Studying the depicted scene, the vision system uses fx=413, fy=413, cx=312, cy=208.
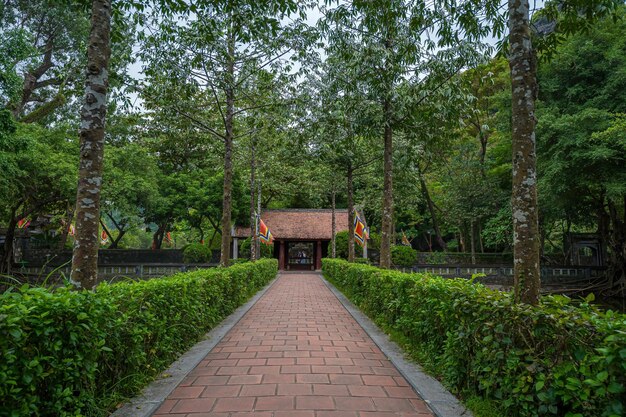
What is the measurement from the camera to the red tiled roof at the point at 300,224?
2762 cm

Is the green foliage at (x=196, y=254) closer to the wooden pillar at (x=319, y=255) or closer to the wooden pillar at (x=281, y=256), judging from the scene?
the wooden pillar at (x=281, y=256)

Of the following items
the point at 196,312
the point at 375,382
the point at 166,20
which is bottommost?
the point at 375,382

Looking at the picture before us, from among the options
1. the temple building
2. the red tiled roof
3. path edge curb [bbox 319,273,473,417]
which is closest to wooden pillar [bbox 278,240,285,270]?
the temple building

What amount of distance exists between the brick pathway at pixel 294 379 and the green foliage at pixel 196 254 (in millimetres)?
19526

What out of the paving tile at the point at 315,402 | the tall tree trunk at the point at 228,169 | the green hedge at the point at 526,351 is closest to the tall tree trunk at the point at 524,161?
the green hedge at the point at 526,351

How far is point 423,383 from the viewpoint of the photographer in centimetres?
419

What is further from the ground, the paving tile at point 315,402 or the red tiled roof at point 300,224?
the red tiled roof at point 300,224

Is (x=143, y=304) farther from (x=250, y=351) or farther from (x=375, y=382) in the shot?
(x=375, y=382)

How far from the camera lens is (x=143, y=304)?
4176mm

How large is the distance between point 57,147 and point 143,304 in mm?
17152

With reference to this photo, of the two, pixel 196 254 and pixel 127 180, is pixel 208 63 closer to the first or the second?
pixel 127 180

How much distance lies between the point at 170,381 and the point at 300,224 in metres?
24.5

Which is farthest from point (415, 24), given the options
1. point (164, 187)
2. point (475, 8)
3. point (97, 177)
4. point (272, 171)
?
point (164, 187)

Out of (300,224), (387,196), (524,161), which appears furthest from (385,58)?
(300,224)
